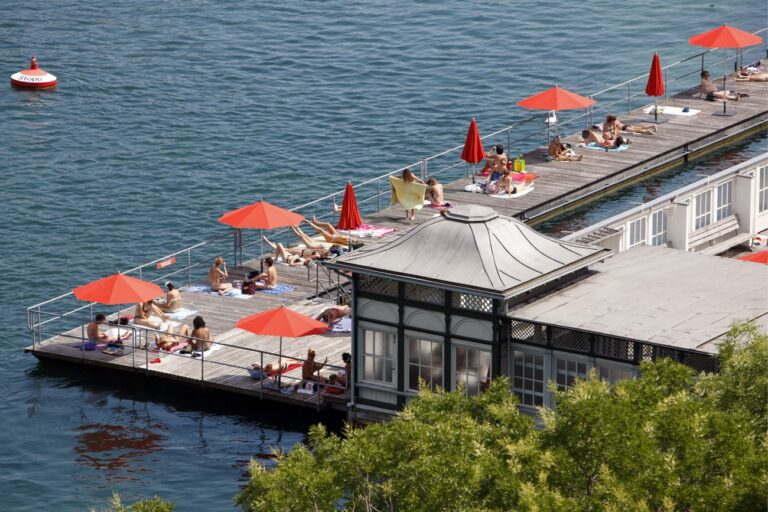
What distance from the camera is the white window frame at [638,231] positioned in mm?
45344

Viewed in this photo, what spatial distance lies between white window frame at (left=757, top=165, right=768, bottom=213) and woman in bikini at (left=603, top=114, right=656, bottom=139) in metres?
11.9

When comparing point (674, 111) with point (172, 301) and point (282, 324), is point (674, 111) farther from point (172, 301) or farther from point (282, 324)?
point (282, 324)

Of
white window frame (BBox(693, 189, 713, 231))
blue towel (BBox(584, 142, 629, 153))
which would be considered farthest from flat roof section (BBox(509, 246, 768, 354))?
blue towel (BBox(584, 142, 629, 153))

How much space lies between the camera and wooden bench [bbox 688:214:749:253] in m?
47.5

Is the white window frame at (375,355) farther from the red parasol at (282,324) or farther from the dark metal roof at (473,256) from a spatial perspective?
the red parasol at (282,324)

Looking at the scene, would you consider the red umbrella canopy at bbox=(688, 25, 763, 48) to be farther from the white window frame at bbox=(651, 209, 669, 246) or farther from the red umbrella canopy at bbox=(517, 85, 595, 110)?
the white window frame at bbox=(651, 209, 669, 246)

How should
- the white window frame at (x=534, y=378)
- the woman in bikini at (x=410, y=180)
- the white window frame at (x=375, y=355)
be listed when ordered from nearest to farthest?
the white window frame at (x=534, y=378) < the white window frame at (x=375, y=355) < the woman in bikini at (x=410, y=180)

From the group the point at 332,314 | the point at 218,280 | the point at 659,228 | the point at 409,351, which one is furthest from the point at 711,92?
the point at 409,351

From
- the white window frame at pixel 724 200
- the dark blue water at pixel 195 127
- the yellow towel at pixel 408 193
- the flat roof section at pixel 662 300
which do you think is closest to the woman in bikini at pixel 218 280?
the dark blue water at pixel 195 127

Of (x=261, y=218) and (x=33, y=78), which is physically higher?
(x=33, y=78)

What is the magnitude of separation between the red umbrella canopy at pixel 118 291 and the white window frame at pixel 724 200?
15.8 metres

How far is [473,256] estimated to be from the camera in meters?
37.9

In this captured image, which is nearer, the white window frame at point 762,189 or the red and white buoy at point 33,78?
the white window frame at point 762,189

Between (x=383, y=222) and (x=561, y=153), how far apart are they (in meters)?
9.49
